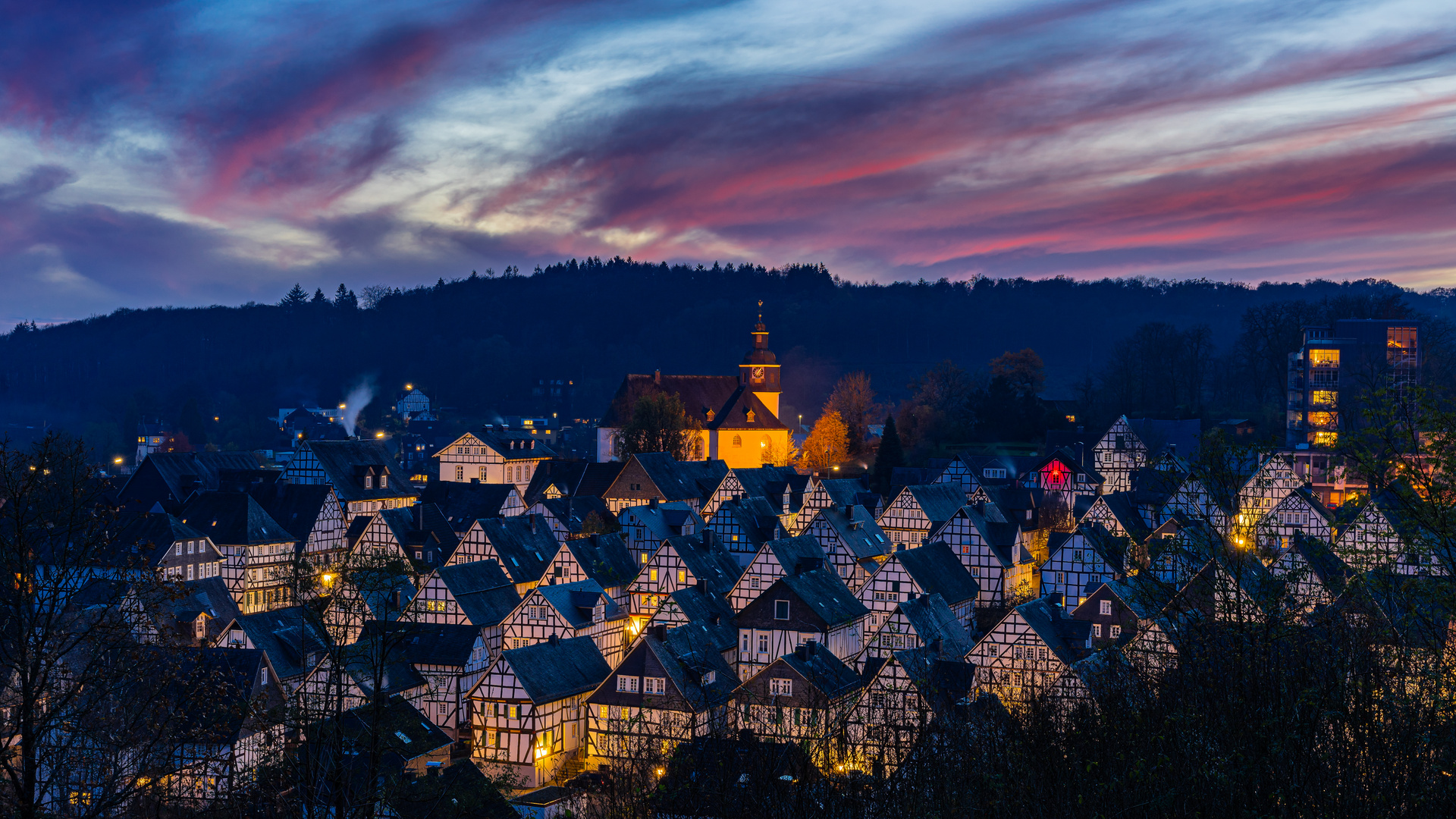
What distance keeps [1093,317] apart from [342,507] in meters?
150

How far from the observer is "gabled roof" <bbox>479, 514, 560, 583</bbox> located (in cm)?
5088

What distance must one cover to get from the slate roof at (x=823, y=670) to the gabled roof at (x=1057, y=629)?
5311 millimetres

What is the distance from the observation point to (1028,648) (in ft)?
124

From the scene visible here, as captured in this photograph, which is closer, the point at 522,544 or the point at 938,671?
the point at 938,671

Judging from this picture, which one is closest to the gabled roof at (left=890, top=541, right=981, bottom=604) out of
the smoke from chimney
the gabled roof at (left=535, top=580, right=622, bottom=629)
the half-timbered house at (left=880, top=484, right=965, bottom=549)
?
the half-timbered house at (left=880, top=484, right=965, bottom=549)

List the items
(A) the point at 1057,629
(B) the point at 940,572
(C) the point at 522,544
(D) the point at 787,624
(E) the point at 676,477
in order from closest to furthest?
(A) the point at 1057,629 < (D) the point at 787,624 < (B) the point at 940,572 < (C) the point at 522,544 < (E) the point at 676,477

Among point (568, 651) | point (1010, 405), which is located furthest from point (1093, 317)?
point (568, 651)

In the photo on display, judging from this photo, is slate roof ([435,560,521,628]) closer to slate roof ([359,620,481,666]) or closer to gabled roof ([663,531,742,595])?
slate roof ([359,620,481,666])

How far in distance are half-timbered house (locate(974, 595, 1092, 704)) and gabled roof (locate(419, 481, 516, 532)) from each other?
3420 centimetres

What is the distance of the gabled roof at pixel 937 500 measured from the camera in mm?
63625

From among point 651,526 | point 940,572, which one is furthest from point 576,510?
point 940,572

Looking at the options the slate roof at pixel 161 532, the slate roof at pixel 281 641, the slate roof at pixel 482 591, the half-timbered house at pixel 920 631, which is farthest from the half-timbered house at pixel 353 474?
the half-timbered house at pixel 920 631

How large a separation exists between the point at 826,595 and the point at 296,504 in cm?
3068

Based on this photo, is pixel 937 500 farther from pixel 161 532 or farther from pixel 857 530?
pixel 161 532
